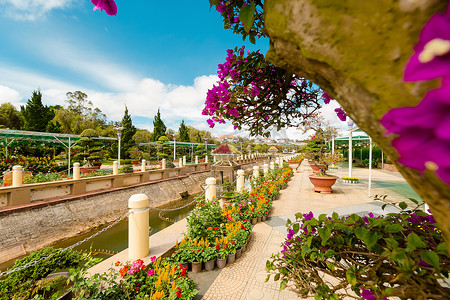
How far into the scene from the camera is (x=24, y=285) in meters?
1.90

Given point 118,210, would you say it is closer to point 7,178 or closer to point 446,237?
point 7,178

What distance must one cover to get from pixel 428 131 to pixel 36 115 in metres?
35.6

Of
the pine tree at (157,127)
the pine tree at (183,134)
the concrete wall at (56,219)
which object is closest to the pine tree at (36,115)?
the pine tree at (157,127)

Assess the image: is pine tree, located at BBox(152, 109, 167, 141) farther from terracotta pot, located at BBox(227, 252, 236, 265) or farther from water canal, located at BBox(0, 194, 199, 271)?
terracotta pot, located at BBox(227, 252, 236, 265)

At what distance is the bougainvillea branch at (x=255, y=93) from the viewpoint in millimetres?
1826

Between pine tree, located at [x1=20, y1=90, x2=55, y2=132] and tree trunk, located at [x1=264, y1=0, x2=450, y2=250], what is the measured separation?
111 feet

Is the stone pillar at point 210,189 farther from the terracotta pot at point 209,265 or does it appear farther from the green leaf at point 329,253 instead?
the green leaf at point 329,253

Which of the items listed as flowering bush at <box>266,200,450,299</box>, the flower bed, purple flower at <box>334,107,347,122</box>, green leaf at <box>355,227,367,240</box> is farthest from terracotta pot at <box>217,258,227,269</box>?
purple flower at <box>334,107,347,122</box>

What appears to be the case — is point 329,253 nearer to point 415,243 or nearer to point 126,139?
point 415,243

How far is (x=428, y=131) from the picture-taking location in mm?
319

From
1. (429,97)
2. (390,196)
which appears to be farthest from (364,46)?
(390,196)

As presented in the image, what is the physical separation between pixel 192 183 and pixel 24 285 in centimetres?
1383

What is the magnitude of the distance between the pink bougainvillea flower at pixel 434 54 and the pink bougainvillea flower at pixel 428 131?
3 cm

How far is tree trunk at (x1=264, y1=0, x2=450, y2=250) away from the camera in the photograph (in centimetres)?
42
